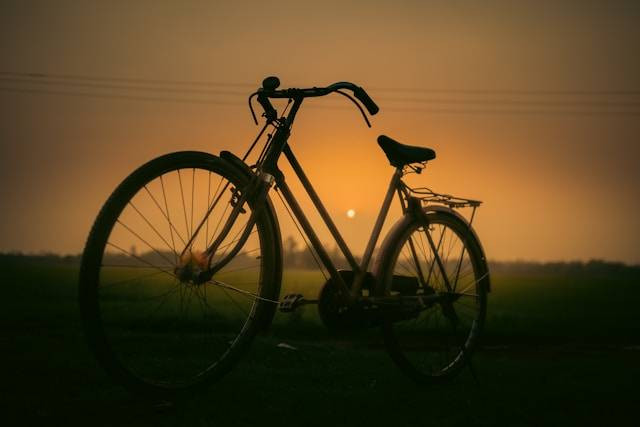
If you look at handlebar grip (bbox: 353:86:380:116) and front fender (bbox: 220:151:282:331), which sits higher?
handlebar grip (bbox: 353:86:380:116)

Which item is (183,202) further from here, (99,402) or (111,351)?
(99,402)

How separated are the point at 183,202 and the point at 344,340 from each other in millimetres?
4415

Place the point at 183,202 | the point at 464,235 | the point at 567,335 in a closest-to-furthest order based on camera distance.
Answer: the point at 183,202
the point at 464,235
the point at 567,335

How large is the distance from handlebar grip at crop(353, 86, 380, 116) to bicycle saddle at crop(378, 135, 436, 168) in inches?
12.0

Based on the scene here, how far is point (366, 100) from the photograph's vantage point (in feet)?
12.3

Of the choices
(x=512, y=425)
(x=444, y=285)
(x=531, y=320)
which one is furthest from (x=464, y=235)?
(x=531, y=320)

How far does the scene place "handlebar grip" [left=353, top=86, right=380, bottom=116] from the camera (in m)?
3.69

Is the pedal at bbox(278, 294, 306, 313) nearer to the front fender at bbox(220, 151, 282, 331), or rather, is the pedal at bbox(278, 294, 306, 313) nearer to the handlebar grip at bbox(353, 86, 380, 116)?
the front fender at bbox(220, 151, 282, 331)

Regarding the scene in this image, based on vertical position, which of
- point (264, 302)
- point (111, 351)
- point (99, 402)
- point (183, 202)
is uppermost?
point (183, 202)

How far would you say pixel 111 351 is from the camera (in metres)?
2.86

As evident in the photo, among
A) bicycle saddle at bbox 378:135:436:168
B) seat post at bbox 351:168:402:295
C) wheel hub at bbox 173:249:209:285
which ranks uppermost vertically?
bicycle saddle at bbox 378:135:436:168

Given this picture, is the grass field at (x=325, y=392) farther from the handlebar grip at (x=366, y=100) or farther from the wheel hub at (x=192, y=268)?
the handlebar grip at (x=366, y=100)

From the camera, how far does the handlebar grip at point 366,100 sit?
145 inches

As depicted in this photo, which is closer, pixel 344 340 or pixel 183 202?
pixel 183 202
